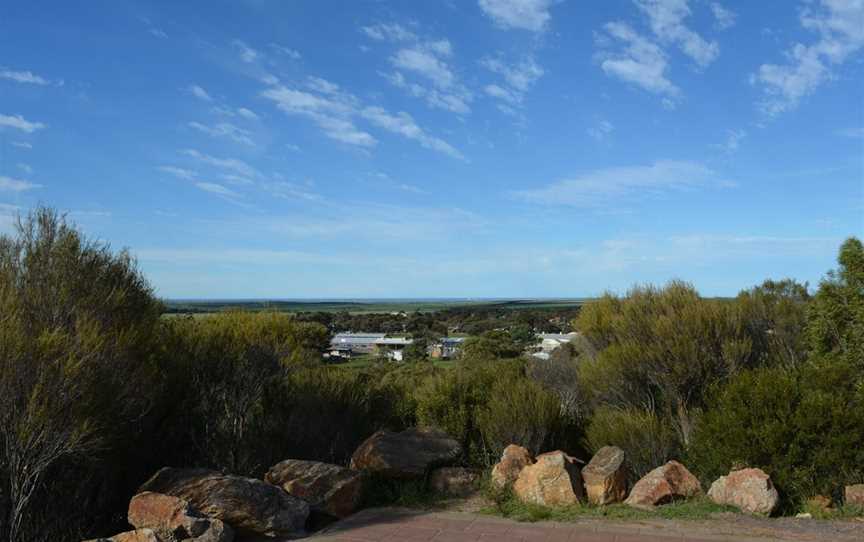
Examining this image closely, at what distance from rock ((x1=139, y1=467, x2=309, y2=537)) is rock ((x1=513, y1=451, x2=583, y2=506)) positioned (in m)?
2.44

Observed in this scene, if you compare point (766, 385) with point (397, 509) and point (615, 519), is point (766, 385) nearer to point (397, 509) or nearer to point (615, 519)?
point (615, 519)

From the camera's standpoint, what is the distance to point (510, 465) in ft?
24.9

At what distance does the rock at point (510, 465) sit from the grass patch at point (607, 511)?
0.42 metres

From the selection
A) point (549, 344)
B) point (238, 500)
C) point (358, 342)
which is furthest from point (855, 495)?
point (358, 342)

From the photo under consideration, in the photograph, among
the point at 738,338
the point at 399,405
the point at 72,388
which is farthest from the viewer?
the point at 399,405

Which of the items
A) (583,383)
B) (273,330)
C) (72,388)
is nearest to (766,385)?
(583,383)

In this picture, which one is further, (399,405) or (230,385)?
(399,405)

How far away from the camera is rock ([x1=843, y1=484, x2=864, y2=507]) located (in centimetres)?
659

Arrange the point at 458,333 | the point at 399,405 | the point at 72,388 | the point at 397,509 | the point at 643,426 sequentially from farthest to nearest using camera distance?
the point at 458,333, the point at 399,405, the point at 643,426, the point at 397,509, the point at 72,388

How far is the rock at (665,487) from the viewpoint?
688 cm

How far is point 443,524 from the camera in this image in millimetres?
6465

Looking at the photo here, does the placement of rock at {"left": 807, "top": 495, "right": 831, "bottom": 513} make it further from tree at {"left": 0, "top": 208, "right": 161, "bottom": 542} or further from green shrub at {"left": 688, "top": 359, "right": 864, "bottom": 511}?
tree at {"left": 0, "top": 208, "right": 161, "bottom": 542}

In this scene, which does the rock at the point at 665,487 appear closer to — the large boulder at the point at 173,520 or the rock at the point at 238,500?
the rock at the point at 238,500

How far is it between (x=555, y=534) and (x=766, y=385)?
10.3ft
